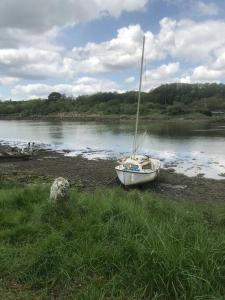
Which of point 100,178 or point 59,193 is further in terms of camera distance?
point 100,178

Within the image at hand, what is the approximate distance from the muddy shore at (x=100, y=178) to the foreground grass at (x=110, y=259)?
40.3 ft

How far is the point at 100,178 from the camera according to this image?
24719mm

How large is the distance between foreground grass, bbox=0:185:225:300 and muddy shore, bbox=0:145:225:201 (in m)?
12.3

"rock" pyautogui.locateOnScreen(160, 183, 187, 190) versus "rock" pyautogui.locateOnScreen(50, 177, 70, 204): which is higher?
"rock" pyautogui.locateOnScreen(50, 177, 70, 204)

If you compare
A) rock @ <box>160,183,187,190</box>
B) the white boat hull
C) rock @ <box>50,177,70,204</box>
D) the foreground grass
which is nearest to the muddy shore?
rock @ <box>160,183,187,190</box>

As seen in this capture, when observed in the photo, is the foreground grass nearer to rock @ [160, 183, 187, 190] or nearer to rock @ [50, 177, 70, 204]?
rock @ [50, 177, 70, 204]

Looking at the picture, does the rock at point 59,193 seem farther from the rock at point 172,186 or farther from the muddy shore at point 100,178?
the rock at point 172,186

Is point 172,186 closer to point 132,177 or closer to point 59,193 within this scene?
point 132,177

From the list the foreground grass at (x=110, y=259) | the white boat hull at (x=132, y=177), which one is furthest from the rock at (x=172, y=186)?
the foreground grass at (x=110, y=259)

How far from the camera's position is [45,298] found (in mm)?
4902

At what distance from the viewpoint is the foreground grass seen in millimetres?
4902

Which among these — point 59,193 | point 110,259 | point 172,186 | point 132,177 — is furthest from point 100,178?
point 110,259

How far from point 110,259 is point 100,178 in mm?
19107

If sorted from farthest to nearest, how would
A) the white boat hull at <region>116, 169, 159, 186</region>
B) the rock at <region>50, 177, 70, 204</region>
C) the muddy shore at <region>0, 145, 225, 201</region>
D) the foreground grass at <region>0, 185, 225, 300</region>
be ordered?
the white boat hull at <region>116, 169, 159, 186</region> → the muddy shore at <region>0, 145, 225, 201</region> → the rock at <region>50, 177, 70, 204</region> → the foreground grass at <region>0, 185, 225, 300</region>
